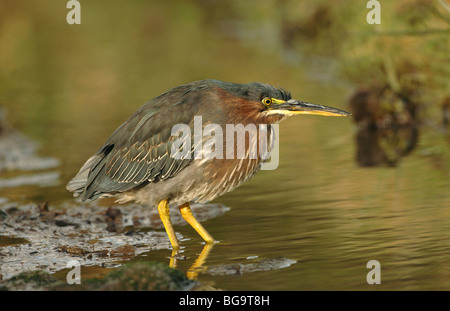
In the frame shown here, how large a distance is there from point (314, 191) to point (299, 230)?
192cm

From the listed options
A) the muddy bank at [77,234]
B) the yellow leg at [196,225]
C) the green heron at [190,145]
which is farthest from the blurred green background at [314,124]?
the green heron at [190,145]

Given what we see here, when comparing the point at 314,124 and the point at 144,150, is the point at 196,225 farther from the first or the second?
the point at 314,124

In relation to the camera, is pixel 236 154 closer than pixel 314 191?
Yes

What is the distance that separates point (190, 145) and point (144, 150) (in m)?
0.72

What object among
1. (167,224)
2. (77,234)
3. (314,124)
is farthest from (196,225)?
(314,124)

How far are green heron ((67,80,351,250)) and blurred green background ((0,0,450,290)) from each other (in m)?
0.62

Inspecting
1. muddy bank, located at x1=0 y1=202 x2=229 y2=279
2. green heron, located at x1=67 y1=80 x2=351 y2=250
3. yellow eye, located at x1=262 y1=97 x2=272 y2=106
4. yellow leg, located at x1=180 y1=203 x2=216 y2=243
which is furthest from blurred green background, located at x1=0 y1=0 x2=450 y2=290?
yellow eye, located at x1=262 y1=97 x2=272 y2=106

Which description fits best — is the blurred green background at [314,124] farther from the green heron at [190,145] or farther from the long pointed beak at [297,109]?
the long pointed beak at [297,109]

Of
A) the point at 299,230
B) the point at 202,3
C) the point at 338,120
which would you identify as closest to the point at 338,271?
the point at 299,230

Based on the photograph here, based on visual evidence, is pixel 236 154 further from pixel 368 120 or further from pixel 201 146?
pixel 368 120

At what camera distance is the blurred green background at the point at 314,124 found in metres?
7.88

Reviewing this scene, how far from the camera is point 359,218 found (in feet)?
29.7

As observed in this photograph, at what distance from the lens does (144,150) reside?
8.95 m
